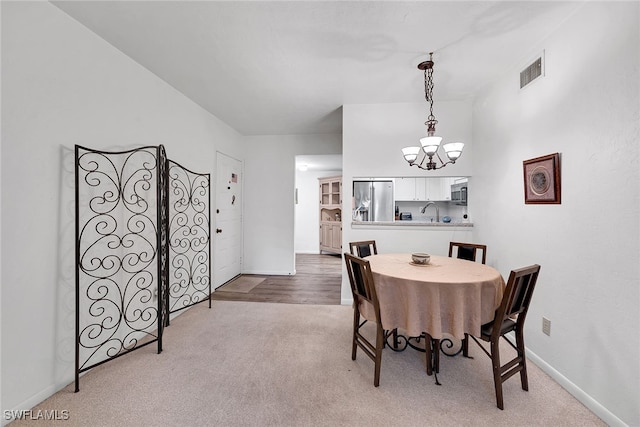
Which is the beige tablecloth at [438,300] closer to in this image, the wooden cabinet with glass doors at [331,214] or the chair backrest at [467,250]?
the chair backrest at [467,250]

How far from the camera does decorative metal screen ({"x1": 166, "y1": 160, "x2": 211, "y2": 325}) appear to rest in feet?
9.98

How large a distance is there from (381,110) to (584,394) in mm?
3236

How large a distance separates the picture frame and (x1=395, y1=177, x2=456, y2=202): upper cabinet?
1.97 metres

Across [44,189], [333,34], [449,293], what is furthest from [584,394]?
[44,189]

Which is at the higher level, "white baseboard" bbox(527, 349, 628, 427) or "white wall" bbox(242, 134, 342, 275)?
"white wall" bbox(242, 134, 342, 275)

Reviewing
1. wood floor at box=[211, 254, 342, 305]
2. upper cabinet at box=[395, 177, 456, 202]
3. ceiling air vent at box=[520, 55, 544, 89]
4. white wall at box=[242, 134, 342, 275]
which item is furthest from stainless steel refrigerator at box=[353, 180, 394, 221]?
ceiling air vent at box=[520, 55, 544, 89]

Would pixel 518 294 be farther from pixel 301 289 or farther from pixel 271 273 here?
pixel 271 273

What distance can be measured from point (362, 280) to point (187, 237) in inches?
97.7

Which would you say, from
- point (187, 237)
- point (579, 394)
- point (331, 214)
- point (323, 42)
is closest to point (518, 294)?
point (579, 394)

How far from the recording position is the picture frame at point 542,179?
195cm

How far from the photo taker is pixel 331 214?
7285 millimetres

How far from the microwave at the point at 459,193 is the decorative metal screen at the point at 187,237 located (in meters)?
3.43

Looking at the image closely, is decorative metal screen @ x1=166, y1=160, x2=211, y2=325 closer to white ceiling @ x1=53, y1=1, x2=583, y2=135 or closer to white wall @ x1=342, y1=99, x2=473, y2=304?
white ceiling @ x1=53, y1=1, x2=583, y2=135

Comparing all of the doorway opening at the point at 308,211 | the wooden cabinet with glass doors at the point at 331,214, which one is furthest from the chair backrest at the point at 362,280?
the doorway opening at the point at 308,211
